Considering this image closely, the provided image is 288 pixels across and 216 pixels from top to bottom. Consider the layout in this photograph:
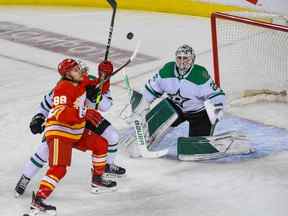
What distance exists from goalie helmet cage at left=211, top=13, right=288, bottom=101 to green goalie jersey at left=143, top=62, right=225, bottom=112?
1240 millimetres

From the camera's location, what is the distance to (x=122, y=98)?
6.86m

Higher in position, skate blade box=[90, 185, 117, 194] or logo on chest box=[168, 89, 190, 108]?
logo on chest box=[168, 89, 190, 108]

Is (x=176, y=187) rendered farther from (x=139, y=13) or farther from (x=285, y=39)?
(x=139, y=13)

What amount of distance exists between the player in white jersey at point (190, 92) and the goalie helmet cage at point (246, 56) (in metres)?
1.23

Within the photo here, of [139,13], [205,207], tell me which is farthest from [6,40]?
[205,207]

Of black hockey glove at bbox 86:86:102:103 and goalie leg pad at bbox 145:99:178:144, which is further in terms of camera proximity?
goalie leg pad at bbox 145:99:178:144

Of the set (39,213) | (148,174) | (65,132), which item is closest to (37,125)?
(65,132)

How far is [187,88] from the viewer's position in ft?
17.7

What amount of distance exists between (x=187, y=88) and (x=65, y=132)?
1213mm

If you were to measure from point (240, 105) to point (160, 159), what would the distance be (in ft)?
4.89

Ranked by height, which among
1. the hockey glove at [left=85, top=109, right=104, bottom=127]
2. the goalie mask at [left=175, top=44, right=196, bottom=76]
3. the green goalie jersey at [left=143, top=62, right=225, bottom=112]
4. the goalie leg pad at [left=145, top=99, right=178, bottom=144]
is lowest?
the goalie leg pad at [left=145, top=99, right=178, bottom=144]

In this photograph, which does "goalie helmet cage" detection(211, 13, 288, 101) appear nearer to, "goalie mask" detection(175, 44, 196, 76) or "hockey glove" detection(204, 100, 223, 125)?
"goalie mask" detection(175, 44, 196, 76)

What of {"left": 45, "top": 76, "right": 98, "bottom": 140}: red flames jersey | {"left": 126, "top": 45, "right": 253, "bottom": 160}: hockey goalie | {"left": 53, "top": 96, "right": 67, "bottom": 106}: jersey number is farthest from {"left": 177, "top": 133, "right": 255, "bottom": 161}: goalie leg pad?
{"left": 53, "top": 96, "right": 67, "bottom": 106}: jersey number

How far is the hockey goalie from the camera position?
533cm
